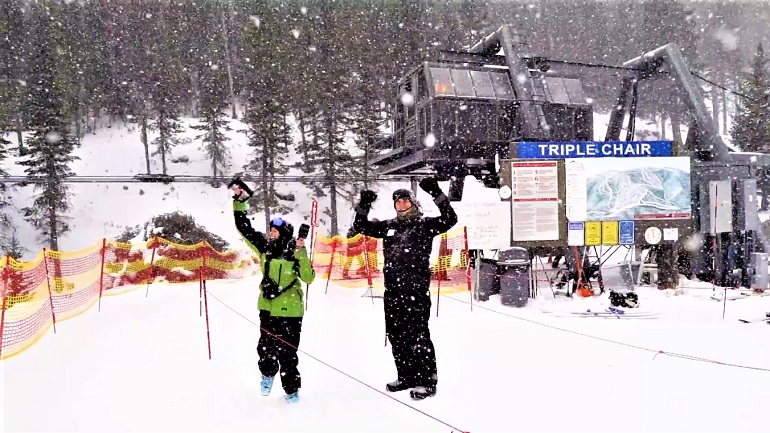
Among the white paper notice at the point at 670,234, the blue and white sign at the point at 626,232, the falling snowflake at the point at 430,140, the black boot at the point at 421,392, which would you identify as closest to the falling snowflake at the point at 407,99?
the falling snowflake at the point at 430,140

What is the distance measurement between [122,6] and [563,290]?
60.0 meters

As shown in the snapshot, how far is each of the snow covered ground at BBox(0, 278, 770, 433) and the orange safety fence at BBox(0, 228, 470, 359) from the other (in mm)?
2637

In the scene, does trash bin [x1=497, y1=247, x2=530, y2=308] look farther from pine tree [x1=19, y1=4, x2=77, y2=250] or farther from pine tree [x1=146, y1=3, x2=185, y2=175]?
pine tree [x1=146, y1=3, x2=185, y2=175]

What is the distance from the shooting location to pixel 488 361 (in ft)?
22.0

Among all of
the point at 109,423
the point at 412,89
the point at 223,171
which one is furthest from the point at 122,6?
the point at 109,423

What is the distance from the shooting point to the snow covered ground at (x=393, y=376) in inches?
188

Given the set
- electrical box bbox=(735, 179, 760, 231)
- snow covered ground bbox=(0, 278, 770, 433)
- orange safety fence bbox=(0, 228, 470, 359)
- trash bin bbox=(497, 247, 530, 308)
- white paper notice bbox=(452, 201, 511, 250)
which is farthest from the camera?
electrical box bbox=(735, 179, 760, 231)

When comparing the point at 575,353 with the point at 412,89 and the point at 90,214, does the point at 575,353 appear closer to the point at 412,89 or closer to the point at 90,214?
the point at 412,89

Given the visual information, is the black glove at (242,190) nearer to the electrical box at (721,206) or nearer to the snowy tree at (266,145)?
the electrical box at (721,206)

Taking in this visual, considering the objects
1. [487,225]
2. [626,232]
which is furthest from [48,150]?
[626,232]

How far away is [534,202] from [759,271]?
6261mm

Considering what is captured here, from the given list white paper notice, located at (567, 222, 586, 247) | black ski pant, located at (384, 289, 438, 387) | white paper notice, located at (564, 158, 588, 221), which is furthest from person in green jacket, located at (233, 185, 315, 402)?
white paper notice, located at (564, 158, 588, 221)

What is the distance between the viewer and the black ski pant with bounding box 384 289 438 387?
5.21m

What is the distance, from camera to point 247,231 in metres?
5.46
